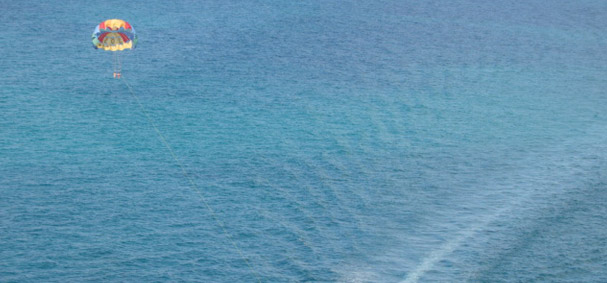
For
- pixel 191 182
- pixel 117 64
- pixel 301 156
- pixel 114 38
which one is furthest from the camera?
pixel 117 64

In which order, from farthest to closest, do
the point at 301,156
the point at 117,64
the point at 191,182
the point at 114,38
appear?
the point at 117,64 < the point at 114,38 < the point at 301,156 < the point at 191,182

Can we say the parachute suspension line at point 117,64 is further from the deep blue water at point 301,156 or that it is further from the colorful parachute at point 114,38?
the colorful parachute at point 114,38

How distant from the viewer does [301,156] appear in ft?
372

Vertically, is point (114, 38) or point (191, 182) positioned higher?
point (114, 38)

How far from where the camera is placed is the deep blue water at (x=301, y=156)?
8538 centimetres

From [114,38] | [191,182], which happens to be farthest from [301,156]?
[114,38]

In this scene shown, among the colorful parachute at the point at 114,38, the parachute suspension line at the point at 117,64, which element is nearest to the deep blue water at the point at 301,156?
the parachute suspension line at the point at 117,64

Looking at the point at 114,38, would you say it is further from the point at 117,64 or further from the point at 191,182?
the point at 117,64

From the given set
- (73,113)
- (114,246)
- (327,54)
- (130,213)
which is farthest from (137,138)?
(327,54)

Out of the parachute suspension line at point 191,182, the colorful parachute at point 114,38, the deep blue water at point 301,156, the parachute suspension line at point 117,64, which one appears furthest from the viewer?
the parachute suspension line at point 117,64

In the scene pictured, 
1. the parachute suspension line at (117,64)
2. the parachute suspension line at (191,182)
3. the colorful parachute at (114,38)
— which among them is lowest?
the parachute suspension line at (191,182)

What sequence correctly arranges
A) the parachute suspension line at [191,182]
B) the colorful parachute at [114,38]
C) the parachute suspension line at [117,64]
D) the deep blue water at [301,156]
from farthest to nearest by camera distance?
the parachute suspension line at [117,64], the colorful parachute at [114,38], the parachute suspension line at [191,182], the deep blue water at [301,156]

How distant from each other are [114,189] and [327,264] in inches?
1300

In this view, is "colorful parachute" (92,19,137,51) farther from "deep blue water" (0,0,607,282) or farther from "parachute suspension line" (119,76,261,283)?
"parachute suspension line" (119,76,261,283)
